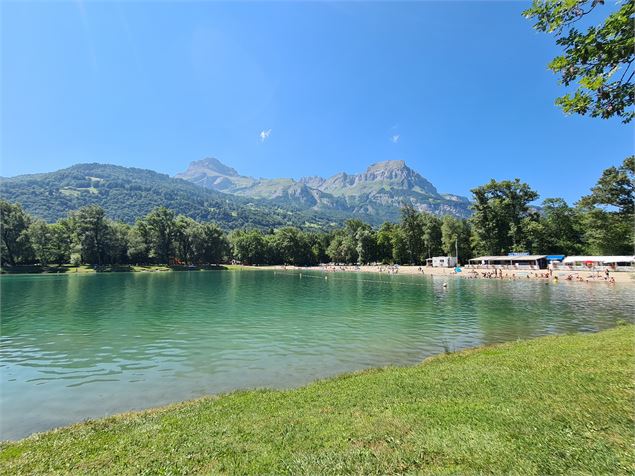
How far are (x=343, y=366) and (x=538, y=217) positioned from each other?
10346cm

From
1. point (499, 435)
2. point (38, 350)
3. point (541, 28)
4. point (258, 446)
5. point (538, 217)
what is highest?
point (538, 217)

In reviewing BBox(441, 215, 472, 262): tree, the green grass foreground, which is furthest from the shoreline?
the green grass foreground

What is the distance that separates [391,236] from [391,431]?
424ft

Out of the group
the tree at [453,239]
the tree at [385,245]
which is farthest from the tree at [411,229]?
the tree at [385,245]

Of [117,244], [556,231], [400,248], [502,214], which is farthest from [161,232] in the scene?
[556,231]

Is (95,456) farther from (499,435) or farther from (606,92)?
(606,92)

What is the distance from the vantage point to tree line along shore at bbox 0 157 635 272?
75.4m

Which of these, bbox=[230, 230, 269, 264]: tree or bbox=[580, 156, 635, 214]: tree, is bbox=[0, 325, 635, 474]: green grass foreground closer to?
bbox=[580, 156, 635, 214]: tree

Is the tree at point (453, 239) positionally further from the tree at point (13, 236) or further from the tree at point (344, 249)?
the tree at point (13, 236)

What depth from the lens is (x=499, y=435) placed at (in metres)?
6.44

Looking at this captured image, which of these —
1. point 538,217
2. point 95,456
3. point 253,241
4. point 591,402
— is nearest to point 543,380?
point 591,402

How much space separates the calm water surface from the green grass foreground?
4.26 meters

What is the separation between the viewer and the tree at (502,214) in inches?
3745

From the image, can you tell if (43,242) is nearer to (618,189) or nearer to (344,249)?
(344,249)
